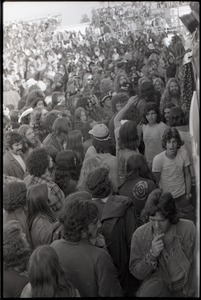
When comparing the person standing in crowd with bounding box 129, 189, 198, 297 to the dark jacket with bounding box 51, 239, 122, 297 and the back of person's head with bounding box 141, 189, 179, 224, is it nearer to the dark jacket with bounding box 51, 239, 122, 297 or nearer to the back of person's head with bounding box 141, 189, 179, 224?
the back of person's head with bounding box 141, 189, 179, 224

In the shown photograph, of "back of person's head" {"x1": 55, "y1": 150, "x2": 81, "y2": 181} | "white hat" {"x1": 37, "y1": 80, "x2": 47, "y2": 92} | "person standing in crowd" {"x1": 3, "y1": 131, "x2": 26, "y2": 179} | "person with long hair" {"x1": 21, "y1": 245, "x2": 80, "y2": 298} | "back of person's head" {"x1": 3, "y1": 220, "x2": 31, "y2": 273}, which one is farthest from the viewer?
"white hat" {"x1": 37, "y1": 80, "x2": 47, "y2": 92}

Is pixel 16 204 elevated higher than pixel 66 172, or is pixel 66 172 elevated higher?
pixel 66 172

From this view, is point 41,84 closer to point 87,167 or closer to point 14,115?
point 14,115

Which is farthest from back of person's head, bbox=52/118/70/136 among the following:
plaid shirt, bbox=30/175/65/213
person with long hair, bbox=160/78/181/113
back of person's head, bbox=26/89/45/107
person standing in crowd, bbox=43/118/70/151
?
person with long hair, bbox=160/78/181/113

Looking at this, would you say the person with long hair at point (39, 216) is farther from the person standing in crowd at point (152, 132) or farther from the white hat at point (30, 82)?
the white hat at point (30, 82)

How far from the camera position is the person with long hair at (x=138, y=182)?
3729mm

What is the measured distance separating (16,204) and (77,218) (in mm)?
544

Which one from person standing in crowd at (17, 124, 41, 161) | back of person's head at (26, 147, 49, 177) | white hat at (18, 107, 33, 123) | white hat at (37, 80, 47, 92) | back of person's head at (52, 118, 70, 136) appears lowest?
back of person's head at (26, 147, 49, 177)

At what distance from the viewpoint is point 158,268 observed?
10.6 feet

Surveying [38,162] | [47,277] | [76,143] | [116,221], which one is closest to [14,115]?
[76,143]

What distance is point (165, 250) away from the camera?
10.6ft

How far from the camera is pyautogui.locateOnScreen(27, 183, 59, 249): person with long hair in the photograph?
3494 millimetres

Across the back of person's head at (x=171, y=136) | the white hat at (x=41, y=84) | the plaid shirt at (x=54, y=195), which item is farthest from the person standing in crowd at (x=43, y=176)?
the back of person's head at (x=171, y=136)

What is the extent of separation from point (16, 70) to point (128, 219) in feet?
4.92
